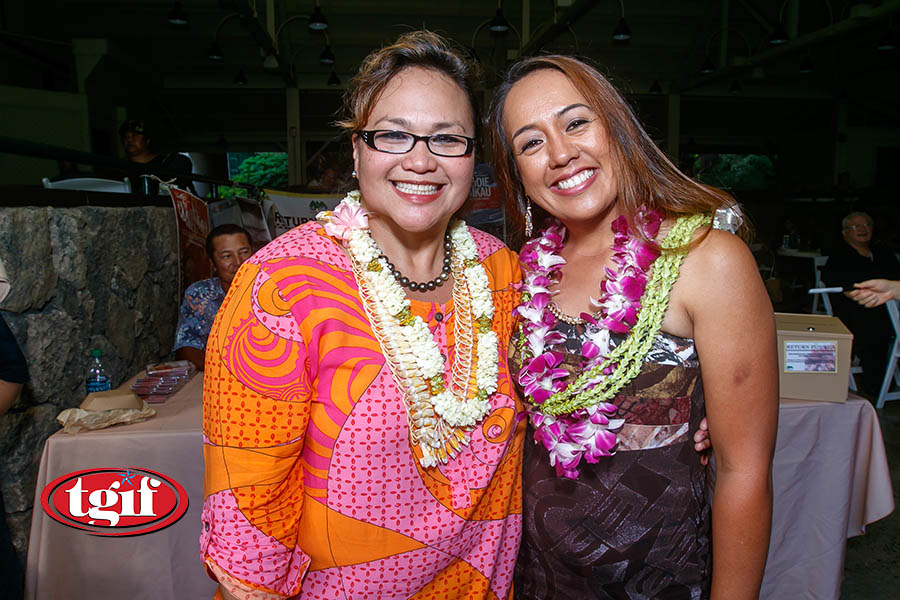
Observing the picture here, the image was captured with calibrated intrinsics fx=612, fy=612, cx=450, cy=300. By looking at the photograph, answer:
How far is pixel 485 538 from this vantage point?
1.35 metres

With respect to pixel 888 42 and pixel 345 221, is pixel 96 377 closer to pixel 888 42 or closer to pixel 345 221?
pixel 345 221

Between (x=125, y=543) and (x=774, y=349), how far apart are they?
213 centimetres

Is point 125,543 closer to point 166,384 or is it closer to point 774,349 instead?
point 166,384

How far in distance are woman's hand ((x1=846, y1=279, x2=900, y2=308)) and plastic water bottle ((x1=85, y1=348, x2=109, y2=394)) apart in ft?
10.9

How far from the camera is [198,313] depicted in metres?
3.29

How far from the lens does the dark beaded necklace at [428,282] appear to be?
1355mm

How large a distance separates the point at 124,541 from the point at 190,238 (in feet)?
6.77

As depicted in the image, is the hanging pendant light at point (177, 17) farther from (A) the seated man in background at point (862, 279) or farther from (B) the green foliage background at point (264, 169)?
(B) the green foliage background at point (264, 169)

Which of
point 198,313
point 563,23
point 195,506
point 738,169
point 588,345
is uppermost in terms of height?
point 563,23

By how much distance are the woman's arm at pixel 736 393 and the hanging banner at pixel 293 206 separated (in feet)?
14.0

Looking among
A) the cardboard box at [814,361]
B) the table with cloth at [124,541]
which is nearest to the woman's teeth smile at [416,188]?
the table with cloth at [124,541]

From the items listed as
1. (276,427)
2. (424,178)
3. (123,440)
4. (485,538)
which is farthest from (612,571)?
(123,440)

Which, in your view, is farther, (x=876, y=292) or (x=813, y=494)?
(x=876, y=292)

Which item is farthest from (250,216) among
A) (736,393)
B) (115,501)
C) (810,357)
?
(736,393)
